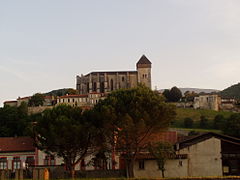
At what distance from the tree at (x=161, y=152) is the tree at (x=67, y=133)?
666cm

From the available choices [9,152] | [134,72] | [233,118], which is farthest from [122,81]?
[9,152]

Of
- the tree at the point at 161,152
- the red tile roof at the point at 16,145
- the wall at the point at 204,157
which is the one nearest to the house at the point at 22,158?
the red tile roof at the point at 16,145

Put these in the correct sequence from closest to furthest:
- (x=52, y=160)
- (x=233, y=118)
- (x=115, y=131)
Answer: (x=115, y=131) → (x=52, y=160) → (x=233, y=118)

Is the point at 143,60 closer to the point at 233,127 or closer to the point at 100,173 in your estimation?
the point at 233,127

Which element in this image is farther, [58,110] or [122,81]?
[122,81]

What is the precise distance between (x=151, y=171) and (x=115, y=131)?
5.63 metres

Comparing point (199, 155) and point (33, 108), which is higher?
point (33, 108)

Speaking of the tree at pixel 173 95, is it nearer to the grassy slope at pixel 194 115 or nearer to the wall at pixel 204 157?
the grassy slope at pixel 194 115

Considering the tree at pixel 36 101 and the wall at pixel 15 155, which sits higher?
the tree at pixel 36 101

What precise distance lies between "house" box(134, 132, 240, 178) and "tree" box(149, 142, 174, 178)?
1.40 m

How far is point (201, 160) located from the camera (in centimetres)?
4072

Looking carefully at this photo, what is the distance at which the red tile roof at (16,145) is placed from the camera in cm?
5259

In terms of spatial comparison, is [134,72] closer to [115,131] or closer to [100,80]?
[100,80]

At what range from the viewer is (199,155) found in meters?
40.8
